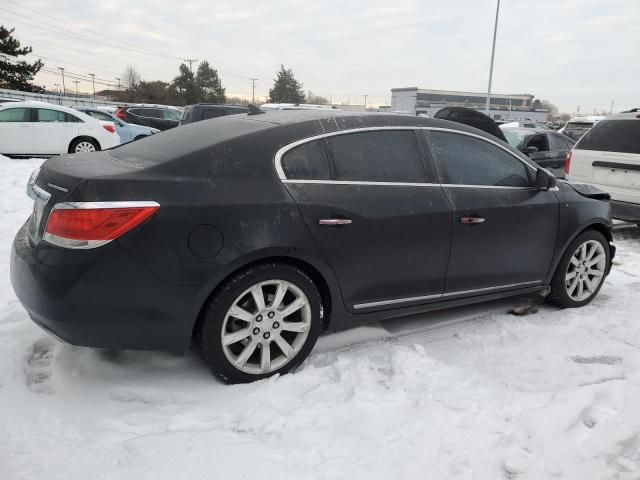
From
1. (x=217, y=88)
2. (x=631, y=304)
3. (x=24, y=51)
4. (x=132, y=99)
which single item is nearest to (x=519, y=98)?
(x=217, y=88)

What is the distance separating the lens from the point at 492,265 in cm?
379

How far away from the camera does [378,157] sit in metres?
3.37

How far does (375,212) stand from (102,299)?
1614 mm

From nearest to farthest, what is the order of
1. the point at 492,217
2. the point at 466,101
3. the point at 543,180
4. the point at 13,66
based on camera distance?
the point at 492,217, the point at 543,180, the point at 13,66, the point at 466,101

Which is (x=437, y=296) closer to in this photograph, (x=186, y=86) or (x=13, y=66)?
(x=13, y=66)

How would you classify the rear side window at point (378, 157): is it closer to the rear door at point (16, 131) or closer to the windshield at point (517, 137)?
the windshield at point (517, 137)

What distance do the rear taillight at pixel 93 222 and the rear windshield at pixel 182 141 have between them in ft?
1.20

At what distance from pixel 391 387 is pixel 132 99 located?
72.9 meters

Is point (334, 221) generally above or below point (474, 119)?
below

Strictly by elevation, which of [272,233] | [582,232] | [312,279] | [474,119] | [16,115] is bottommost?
[312,279]

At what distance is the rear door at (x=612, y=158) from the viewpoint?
22.2 ft

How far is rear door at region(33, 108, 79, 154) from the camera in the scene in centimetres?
1268

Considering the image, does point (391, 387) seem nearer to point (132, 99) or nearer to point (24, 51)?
point (24, 51)

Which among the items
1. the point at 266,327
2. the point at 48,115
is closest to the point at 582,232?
the point at 266,327
